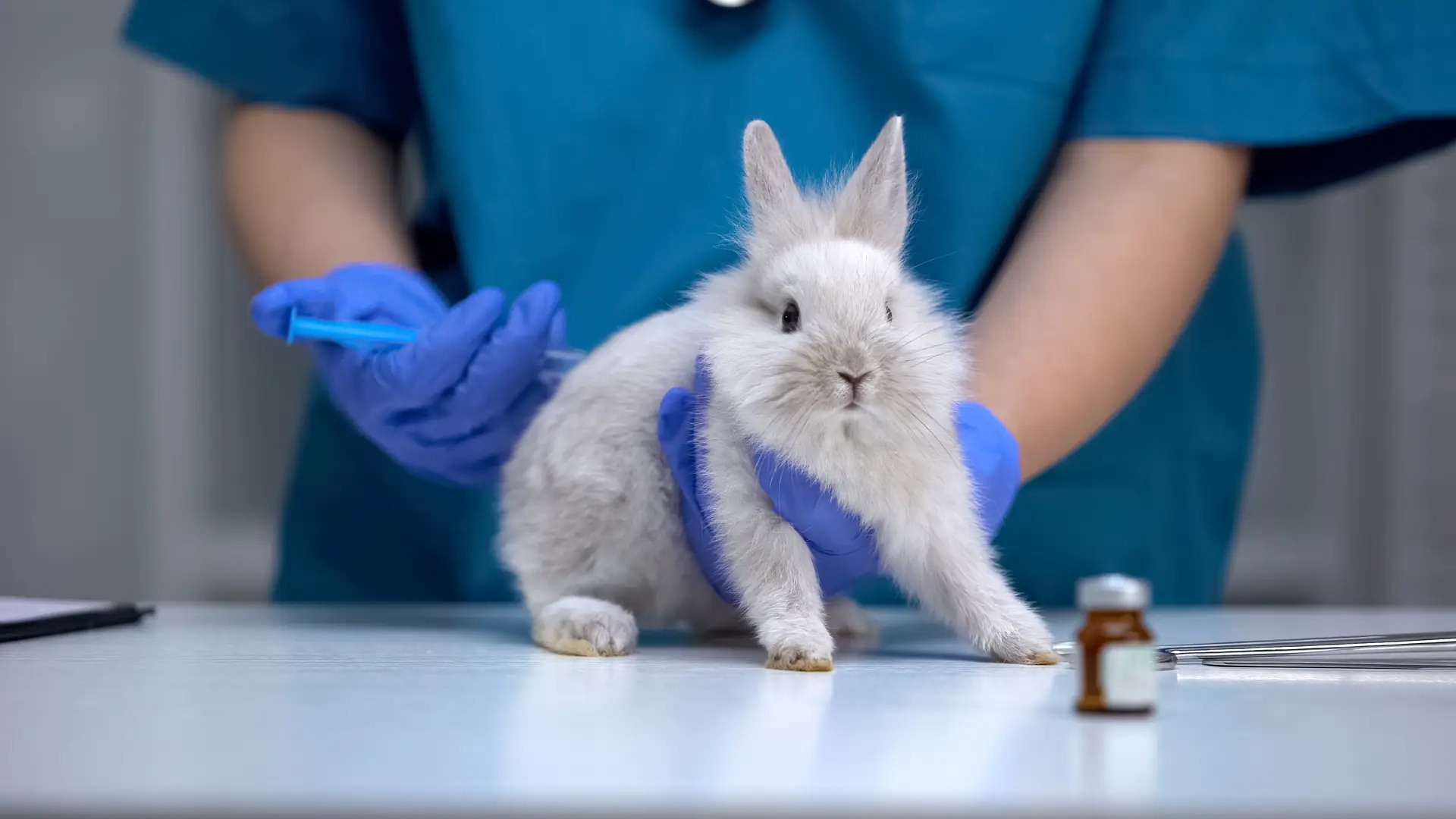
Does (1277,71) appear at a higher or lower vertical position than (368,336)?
higher

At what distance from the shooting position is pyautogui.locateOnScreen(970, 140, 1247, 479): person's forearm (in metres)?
1.13

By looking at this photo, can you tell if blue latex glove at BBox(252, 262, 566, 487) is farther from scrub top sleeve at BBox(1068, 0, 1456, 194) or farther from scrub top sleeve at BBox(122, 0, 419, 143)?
scrub top sleeve at BBox(1068, 0, 1456, 194)

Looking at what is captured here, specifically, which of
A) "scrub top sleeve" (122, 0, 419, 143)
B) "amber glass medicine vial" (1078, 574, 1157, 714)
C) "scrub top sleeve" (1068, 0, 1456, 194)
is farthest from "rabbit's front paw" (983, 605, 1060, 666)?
"scrub top sleeve" (122, 0, 419, 143)

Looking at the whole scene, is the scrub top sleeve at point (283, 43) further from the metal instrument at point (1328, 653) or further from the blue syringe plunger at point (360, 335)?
the metal instrument at point (1328, 653)

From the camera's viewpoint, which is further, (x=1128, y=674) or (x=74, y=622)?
(x=74, y=622)

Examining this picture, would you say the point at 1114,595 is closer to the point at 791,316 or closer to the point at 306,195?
the point at 791,316

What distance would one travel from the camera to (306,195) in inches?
54.9

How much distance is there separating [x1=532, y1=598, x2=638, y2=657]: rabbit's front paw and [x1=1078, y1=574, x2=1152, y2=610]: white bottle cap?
1.26 feet

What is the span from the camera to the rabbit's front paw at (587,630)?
0.87 m

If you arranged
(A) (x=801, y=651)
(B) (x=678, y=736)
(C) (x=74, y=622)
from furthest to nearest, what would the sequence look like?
(C) (x=74, y=622) < (A) (x=801, y=651) < (B) (x=678, y=736)

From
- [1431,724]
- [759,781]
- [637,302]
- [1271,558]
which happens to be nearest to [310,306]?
[637,302]

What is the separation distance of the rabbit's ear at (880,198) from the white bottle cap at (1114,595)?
1.25 ft

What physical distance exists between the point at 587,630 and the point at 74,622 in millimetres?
474

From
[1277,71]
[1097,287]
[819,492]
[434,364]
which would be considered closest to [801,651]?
[819,492]
